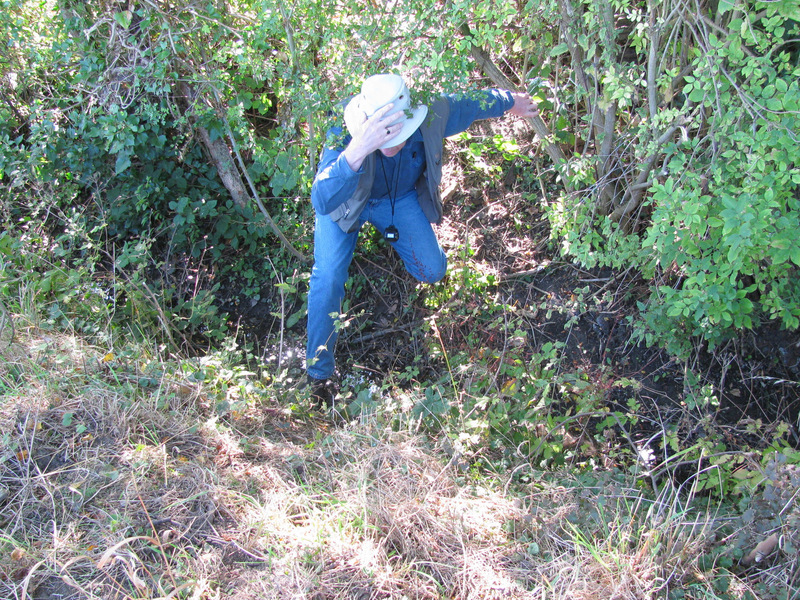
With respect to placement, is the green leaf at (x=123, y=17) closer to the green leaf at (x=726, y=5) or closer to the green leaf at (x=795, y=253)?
the green leaf at (x=726, y=5)

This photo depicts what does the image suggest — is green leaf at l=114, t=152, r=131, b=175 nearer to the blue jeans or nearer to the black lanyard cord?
the blue jeans

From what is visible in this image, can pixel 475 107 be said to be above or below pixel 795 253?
above

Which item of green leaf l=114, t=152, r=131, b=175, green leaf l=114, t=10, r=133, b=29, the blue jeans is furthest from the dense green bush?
green leaf l=114, t=152, r=131, b=175

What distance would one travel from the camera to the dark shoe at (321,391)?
11.7ft

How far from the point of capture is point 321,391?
12.0ft

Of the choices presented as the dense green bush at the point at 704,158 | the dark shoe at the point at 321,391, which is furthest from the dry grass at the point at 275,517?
the dense green bush at the point at 704,158

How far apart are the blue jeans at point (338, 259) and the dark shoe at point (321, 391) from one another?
0.21 ft

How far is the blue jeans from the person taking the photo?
Answer: 11.0 ft

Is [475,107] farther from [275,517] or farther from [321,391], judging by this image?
[275,517]

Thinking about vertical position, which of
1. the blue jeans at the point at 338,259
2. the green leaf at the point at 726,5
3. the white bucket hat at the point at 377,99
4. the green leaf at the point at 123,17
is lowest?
the blue jeans at the point at 338,259

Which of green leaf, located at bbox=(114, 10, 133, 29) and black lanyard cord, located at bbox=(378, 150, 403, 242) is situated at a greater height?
green leaf, located at bbox=(114, 10, 133, 29)

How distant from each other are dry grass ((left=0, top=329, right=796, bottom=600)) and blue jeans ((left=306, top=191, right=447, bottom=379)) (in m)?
0.87

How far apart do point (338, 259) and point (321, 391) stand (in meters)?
0.91

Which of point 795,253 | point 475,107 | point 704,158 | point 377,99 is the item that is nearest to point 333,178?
point 377,99
